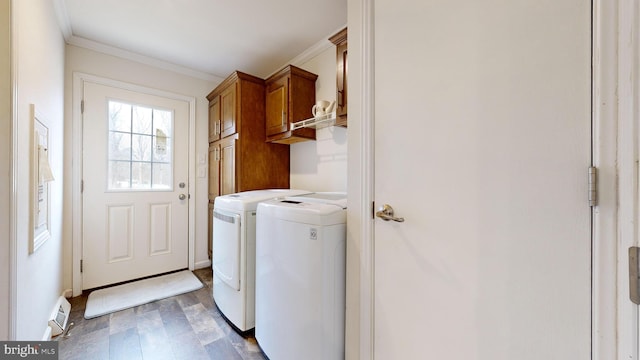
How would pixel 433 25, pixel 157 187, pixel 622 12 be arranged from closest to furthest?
pixel 622 12
pixel 433 25
pixel 157 187

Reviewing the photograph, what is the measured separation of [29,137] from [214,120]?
1614 millimetres

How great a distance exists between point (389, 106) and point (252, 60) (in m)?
2.04

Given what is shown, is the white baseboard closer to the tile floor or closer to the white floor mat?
the white floor mat

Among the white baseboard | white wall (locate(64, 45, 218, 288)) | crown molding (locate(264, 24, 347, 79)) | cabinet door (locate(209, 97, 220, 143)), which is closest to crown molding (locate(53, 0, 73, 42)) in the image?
white wall (locate(64, 45, 218, 288))

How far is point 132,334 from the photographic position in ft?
5.49

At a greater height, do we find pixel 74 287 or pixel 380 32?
pixel 380 32

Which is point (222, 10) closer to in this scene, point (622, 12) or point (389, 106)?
point (389, 106)

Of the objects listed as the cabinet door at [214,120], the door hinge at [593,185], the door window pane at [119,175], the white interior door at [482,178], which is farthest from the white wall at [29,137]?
the door hinge at [593,185]

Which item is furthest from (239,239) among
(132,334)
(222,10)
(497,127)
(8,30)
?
(222,10)

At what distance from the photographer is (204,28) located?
79.2 inches

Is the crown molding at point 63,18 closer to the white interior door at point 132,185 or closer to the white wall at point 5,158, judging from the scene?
the white interior door at point 132,185

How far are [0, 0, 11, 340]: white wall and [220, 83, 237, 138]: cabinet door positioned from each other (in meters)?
1.42

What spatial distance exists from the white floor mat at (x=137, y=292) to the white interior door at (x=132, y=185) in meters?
0.13

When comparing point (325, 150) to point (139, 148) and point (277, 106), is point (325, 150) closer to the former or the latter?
point (277, 106)
